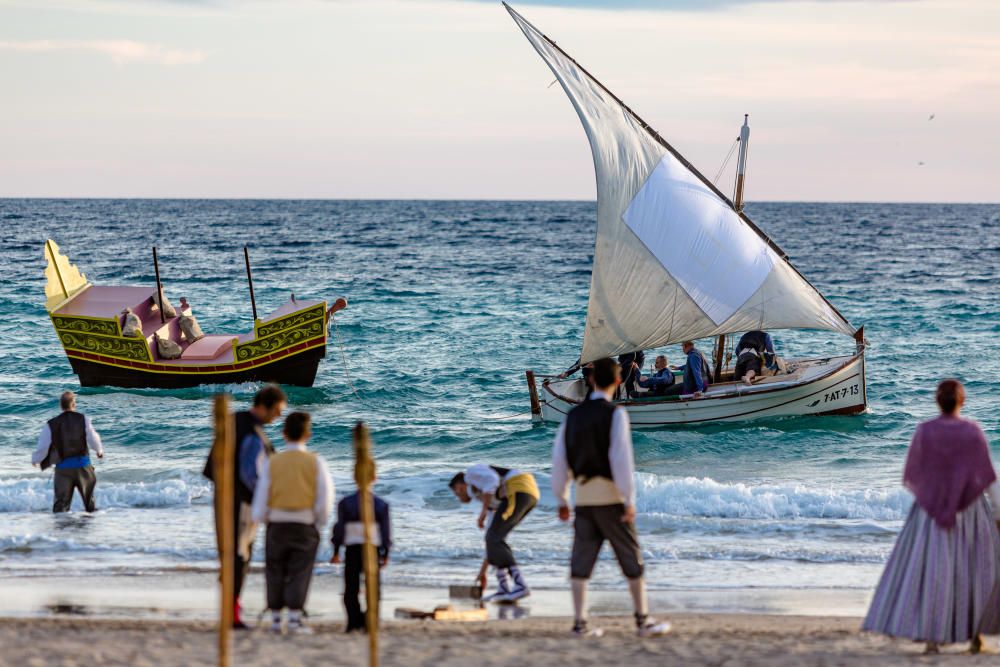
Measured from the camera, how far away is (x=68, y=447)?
1227 cm

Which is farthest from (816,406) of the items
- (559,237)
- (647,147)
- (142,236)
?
(142,236)

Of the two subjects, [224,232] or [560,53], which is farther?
[224,232]

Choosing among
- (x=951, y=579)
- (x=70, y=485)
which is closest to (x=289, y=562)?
(x=951, y=579)

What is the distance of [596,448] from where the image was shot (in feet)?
23.3

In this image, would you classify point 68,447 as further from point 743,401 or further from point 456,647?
point 743,401

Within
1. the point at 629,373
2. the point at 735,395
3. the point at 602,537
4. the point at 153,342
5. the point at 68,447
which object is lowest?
the point at 602,537

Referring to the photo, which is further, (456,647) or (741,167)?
(741,167)

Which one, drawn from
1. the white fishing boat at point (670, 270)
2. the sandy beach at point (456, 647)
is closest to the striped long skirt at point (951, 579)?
the sandy beach at point (456, 647)

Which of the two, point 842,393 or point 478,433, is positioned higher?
point 842,393

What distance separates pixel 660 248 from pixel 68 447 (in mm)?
10336

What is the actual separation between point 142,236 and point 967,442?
7949 cm

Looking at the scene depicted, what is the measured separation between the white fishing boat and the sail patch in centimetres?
2

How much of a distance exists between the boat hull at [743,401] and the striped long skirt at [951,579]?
12202 millimetres

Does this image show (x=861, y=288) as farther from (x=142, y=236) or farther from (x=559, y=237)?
(x=142, y=236)
